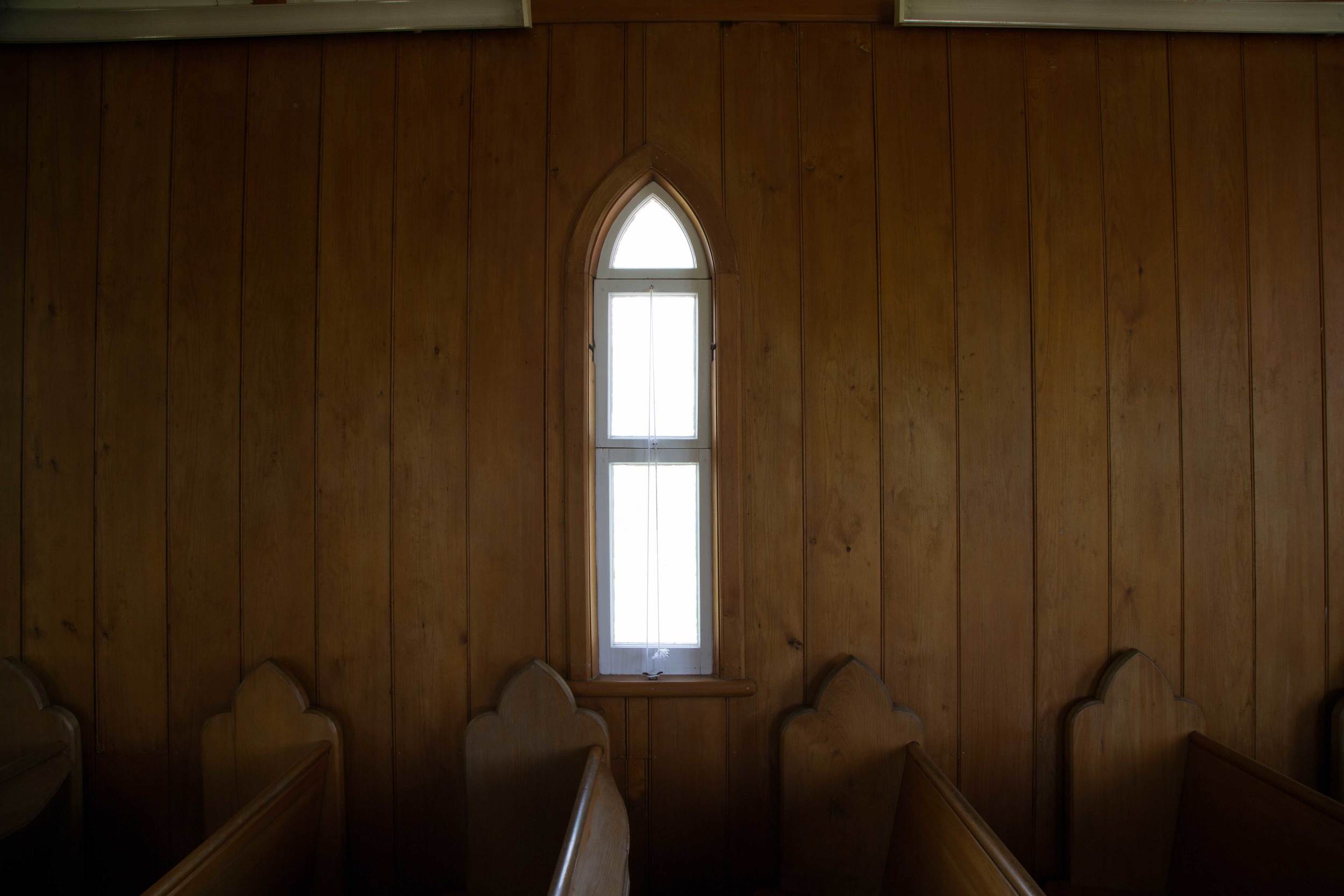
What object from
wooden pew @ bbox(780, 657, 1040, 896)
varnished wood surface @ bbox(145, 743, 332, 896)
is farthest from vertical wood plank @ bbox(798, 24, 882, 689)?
varnished wood surface @ bbox(145, 743, 332, 896)

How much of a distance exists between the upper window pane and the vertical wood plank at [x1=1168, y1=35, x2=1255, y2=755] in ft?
4.97

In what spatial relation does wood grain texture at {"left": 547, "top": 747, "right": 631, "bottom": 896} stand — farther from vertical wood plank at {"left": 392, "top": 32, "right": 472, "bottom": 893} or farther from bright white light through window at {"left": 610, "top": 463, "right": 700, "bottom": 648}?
vertical wood plank at {"left": 392, "top": 32, "right": 472, "bottom": 893}

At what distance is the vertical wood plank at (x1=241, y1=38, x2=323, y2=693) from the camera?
1920 millimetres

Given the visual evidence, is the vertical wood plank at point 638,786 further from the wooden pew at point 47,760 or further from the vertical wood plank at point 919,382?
the wooden pew at point 47,760

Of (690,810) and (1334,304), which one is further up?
(1334,304)

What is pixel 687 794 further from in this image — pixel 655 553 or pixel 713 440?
pixel 713 440

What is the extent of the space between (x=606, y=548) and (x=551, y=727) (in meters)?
0.53

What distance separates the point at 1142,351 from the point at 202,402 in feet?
9.40

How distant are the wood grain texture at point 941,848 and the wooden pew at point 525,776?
31.3 inches

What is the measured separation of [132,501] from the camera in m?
1.94

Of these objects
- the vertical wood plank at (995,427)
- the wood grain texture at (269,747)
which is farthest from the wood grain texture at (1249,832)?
the wood grain texture at (269,747)

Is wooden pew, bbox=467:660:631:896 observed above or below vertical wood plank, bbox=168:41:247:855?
below

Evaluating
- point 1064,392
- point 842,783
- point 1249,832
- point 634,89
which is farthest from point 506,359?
point 1249,832

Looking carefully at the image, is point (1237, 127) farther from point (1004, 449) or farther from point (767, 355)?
point (767, 355)
